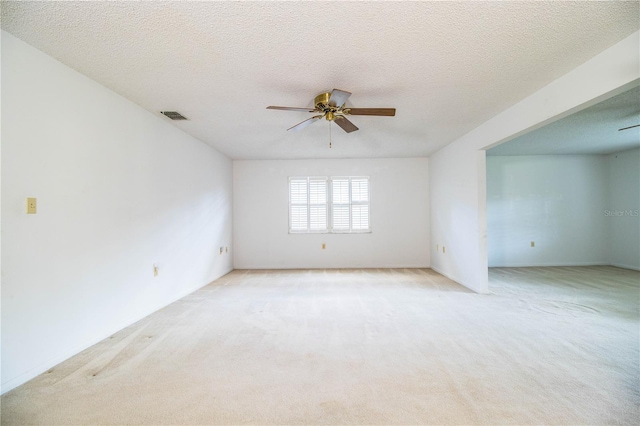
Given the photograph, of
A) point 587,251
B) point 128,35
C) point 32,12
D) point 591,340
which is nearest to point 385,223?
point 591,340

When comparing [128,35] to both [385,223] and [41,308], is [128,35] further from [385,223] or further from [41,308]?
[385,223]

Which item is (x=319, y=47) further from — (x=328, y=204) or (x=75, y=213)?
(x=328, y=204)

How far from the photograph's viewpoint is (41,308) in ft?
6.65

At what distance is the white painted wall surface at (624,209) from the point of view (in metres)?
5.62

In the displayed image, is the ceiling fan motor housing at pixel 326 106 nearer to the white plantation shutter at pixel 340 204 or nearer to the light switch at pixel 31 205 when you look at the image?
the light switch at pixel 31 205

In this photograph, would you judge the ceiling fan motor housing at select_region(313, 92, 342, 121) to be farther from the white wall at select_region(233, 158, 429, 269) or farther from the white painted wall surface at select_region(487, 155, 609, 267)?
the white painted wall surface at select_region(487, 155, 609, 267)

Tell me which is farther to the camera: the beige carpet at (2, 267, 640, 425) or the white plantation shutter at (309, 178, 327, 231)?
the white plantation shutter at (309, 178, 327, 231)

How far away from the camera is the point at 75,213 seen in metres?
2.32

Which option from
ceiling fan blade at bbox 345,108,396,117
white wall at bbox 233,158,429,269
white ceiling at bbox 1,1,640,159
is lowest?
white wall at bbox 233,158,429,269

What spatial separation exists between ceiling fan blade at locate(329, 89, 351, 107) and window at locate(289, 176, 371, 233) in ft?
11.8

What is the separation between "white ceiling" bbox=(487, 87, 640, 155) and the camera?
3.36m

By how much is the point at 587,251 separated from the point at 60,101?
8.90 meters

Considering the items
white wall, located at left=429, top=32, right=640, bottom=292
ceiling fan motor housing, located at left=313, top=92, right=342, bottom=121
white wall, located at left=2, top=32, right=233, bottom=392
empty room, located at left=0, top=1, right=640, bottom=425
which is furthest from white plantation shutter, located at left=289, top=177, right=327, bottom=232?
ceiling fan motor housing, located at left=313, top=92, right=342, bottom=121

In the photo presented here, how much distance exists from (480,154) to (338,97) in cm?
270
